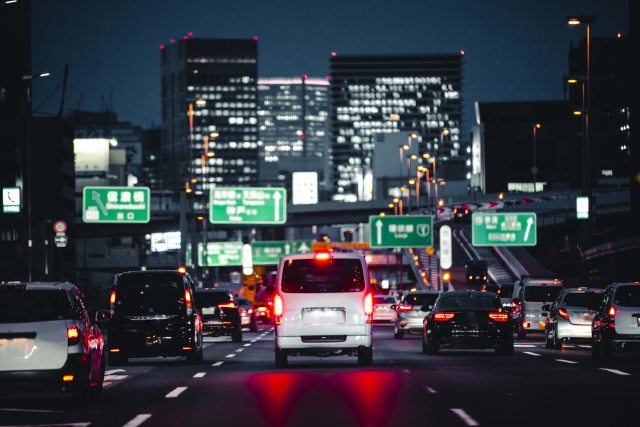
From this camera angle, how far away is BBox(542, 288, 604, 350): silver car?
30078 mm

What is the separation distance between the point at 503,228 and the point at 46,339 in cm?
5585

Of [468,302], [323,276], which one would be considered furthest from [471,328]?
[323,276]

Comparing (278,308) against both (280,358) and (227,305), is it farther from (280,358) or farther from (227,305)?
(227,305)

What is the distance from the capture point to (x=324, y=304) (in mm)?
22719

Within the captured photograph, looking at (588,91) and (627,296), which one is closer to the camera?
(627,296)

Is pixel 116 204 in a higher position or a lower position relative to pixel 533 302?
higher

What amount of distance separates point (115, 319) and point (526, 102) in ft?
592

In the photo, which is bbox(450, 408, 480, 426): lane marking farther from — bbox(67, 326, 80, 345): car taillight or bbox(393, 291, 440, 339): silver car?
bbox(393, 291, 440, 339): silver car

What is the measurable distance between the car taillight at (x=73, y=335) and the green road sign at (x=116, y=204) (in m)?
42.0

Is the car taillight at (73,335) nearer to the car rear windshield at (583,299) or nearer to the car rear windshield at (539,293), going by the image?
the car rear windshield at (583,299)

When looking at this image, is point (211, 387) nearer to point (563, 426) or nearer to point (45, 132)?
point (563, 426)

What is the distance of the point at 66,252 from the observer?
405 feet

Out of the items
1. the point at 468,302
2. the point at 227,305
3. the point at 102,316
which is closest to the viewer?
the point at 102,316

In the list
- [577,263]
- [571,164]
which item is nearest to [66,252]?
[577,263]
